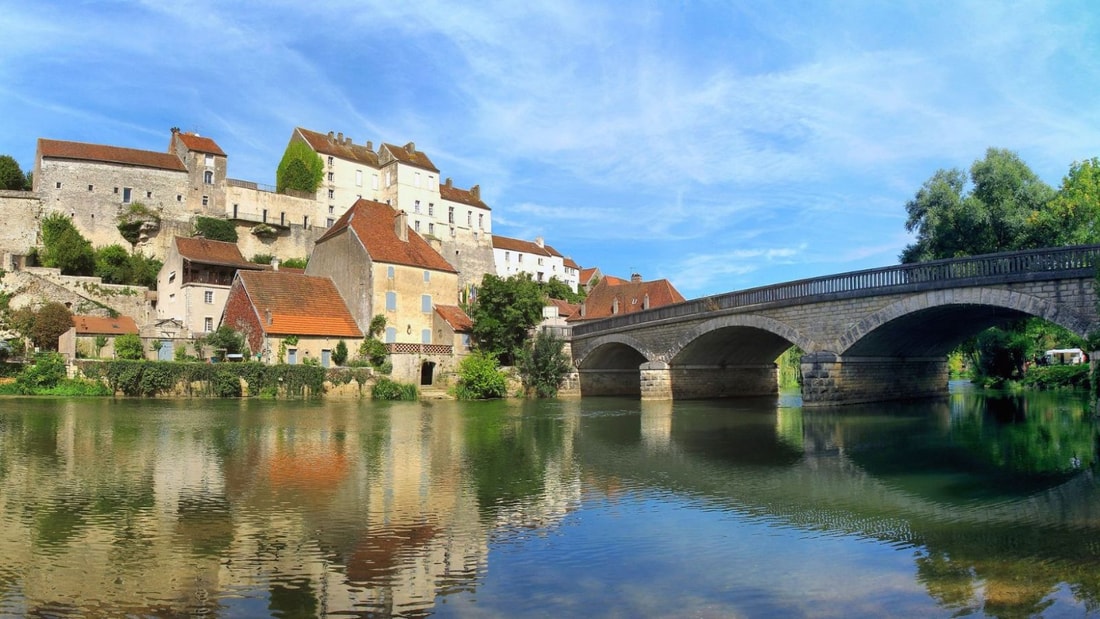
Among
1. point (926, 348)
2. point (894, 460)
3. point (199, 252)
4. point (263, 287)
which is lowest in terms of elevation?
point (894, 460)

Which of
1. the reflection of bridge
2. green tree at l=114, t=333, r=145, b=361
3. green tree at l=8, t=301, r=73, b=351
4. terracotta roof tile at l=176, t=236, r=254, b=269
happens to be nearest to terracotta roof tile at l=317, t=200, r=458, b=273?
terracotta roof tile at l=176, t=236, r=254, b=269

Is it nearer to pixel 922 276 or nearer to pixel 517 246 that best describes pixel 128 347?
pixel 922 276

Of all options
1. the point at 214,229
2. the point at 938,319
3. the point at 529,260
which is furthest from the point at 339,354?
the point at 529,260

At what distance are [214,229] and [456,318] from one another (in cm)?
2825

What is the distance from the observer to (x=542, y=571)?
24.6ft

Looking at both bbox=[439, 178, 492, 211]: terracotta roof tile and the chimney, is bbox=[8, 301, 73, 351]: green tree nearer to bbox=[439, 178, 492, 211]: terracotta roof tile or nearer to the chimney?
the chimney

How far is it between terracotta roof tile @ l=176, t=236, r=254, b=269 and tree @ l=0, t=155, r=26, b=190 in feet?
65.9

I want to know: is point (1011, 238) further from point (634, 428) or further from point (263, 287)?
point (263, 287)

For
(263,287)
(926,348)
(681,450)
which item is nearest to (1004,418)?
(926,348)

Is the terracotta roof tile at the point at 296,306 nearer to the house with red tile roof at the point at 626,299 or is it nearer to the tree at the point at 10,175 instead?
the house with red tile roof at the point at 626,299

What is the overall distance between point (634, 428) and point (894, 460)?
889 centimetres

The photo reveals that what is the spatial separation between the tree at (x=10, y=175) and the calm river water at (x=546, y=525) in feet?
172

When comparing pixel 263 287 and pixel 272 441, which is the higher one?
pixel 263 287

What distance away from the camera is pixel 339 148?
73.2m
